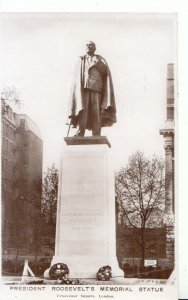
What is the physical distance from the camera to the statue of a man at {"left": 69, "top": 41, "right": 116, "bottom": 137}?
539cm

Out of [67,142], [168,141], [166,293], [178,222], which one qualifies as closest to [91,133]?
[67,142]

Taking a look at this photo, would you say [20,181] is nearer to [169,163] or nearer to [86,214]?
[86,214]

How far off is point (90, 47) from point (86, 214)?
124 centimetres

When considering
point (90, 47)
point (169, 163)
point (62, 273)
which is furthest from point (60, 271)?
point (90, 47)

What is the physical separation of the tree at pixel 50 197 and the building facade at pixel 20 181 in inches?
1.8

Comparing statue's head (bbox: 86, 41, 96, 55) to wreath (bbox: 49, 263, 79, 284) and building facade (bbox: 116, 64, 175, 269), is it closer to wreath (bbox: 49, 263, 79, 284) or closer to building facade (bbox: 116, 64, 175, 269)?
building facade (bbox: 116, 64, 175, 269)

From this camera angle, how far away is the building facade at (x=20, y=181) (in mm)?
5363

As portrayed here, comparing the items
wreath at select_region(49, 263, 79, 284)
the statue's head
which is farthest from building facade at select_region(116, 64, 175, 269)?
the statue's head

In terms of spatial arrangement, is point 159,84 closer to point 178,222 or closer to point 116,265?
point 178,222

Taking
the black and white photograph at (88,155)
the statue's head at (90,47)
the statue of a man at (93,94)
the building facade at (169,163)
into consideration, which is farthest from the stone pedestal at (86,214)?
the statue's head at (90,47)

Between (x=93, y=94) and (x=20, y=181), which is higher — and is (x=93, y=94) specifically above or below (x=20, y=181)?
above

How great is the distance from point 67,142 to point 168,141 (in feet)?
2.45

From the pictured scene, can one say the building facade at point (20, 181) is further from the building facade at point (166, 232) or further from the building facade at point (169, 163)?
the building facade at point (169, 163)

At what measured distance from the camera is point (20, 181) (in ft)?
17.7
